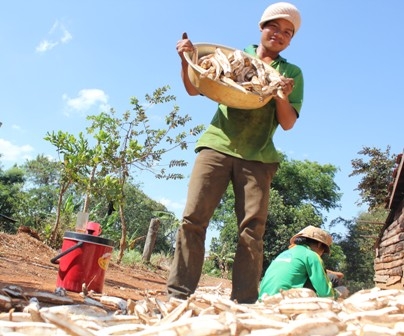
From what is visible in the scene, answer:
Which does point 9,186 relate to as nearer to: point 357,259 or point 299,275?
point 357,259

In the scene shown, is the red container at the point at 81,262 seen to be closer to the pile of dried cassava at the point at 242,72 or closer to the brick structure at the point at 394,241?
the pile of dried cassava at the point at 242,72

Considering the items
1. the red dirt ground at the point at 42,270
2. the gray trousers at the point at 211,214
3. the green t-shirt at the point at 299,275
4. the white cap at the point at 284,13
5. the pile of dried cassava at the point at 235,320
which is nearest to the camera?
the pile of dried cassava at the point at 235,320

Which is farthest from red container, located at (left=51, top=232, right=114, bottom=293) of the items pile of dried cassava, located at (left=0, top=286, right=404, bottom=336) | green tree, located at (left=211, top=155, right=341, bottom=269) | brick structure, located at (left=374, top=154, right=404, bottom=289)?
green tree, located at (left=211, top=155, right=341, bottom=269)

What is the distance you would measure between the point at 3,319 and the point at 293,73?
2423mm

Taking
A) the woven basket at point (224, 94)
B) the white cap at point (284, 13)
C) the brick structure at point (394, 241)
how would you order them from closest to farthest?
1. the woven basket at point (224, 94)
2. the white cap at point (284, 13)
3. the brick structure at point (394, 241)

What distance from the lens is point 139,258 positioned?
1387cm

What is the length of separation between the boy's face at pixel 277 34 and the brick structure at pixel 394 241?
9.34 meters

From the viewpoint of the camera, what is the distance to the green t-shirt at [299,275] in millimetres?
3732

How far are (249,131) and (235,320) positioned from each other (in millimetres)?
1914

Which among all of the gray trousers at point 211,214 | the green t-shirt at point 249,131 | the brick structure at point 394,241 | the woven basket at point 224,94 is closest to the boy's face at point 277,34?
the green t-shirt at point 249,131

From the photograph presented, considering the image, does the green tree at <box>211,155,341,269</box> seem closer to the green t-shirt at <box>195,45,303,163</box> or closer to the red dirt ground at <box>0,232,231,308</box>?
the red dirt ground at <box>0,232,231,308</box>

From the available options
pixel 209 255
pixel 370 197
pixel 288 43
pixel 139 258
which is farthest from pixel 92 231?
pixel 209 255

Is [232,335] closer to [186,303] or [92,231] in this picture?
[186,303]

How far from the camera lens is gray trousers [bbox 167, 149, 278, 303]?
3334mm
